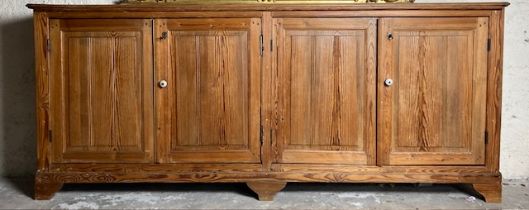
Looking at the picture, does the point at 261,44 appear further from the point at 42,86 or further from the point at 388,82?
the point at 42,86

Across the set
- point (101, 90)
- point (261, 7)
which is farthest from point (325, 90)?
point (101, 90)

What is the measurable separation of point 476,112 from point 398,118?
0.39m

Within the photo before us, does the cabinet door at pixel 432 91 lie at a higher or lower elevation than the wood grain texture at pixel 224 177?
higher

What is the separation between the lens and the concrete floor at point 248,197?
8.20 feet

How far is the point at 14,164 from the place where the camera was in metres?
3.17

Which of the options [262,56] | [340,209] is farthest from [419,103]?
[262,56]

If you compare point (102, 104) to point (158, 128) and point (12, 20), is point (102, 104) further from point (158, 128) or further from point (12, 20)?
point (12, 20)

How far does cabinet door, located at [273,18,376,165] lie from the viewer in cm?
253

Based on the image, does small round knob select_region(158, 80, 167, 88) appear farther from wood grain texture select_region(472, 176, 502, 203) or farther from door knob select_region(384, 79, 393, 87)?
Answer: wood grain texture select_region(472, 176, 502, 203)

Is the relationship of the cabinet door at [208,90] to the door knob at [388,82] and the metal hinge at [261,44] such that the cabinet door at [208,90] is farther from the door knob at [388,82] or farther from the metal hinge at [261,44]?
the door knob at [388,82]

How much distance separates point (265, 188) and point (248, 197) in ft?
0.40

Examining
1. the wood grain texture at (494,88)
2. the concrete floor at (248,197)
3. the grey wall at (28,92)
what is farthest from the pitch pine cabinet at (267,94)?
the grey wall at (28,92)

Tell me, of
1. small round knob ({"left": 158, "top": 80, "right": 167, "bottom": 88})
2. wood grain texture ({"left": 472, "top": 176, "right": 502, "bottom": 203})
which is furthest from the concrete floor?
small round knob ({"left": 158, "top": 80, "right": 167, "bottom": 88})

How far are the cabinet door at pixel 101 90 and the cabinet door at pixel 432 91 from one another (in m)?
1.22
